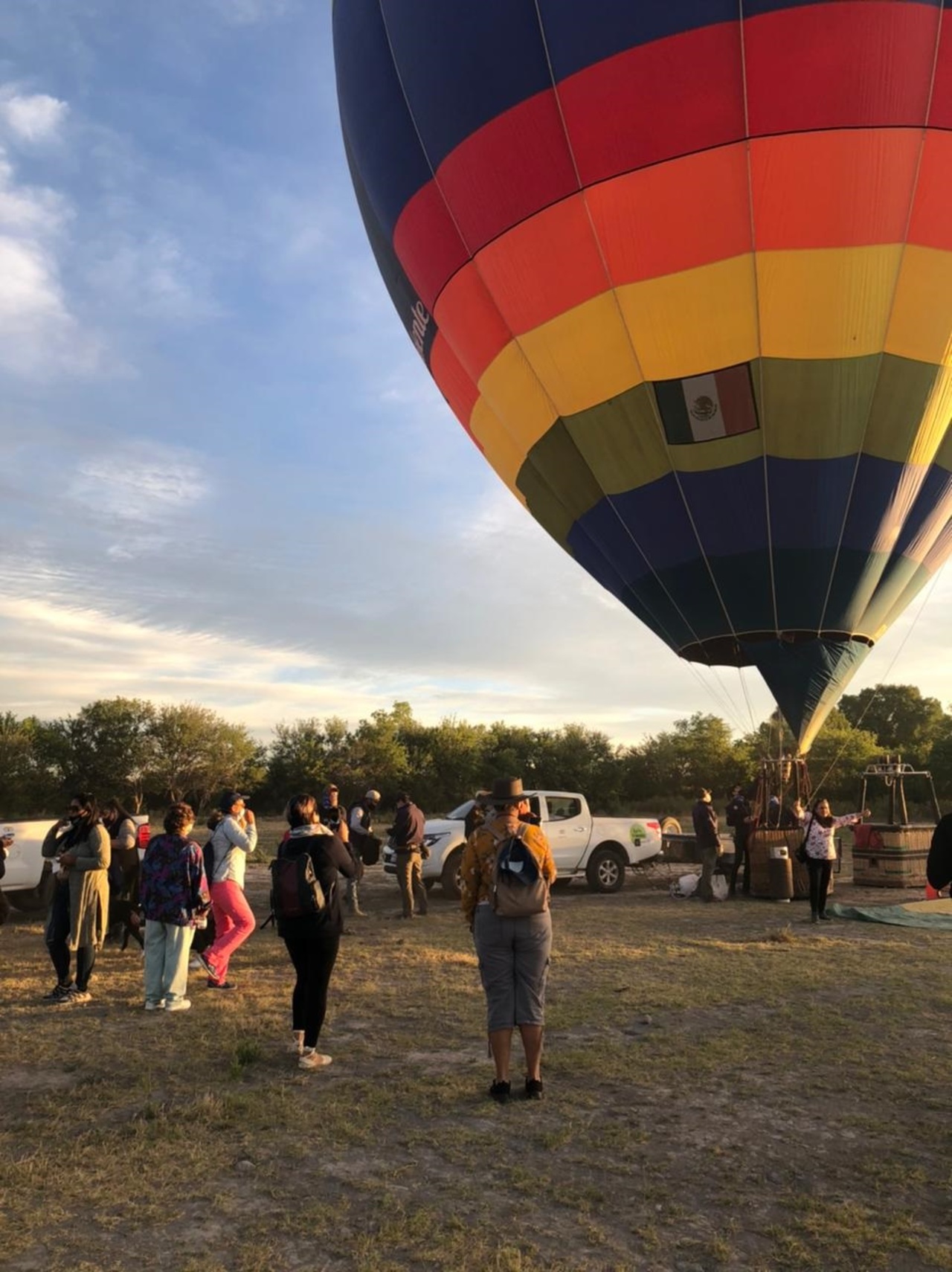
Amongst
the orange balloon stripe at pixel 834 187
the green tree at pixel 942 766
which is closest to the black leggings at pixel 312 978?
the orange balloon stripe at pixel 834 187

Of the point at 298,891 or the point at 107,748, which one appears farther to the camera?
the point at 107,748

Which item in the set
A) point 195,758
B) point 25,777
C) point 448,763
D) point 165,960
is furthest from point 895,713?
point 165,960

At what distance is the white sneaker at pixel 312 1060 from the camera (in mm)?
5551

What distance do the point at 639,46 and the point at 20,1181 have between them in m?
11.9

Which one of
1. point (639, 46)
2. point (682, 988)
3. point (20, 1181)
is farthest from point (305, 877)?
point (639, 46)

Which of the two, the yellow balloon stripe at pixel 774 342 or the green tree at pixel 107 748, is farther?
the green tree at pixel 107 748

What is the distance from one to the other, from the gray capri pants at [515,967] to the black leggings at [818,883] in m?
7.15

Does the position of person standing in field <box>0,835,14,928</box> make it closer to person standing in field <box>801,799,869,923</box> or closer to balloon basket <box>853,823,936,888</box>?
person standing in field <box>801,799,869,923</box>

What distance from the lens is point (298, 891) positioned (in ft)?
18.2

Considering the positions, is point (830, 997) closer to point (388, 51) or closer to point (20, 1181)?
point (20, 1181)

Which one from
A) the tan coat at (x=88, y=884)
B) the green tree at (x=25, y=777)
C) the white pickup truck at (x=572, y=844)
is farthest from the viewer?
the green tree at (x=25, y=777)

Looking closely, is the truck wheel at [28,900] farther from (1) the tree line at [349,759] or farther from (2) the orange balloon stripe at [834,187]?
(1) the tree line at [349,759]

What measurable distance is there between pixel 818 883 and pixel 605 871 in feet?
15.3

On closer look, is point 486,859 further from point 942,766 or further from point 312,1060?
point 942,766
